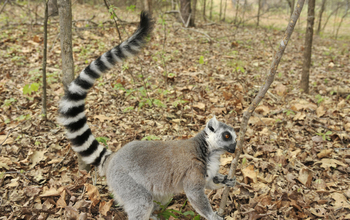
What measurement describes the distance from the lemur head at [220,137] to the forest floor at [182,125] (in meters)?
0.98

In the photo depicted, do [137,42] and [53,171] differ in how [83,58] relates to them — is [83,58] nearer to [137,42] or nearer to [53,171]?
[53,171]

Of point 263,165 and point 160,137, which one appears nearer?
point 263,165

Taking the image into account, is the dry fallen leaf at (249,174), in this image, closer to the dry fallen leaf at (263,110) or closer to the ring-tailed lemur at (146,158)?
the ring-tailed lemur at (146,158)

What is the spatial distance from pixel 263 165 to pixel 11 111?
5.40 m

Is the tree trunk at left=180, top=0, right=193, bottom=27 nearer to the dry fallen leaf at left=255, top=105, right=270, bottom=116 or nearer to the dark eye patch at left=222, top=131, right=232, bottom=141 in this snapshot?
the dry fallen leaf at left=255, top=105, right=270, bottom=116

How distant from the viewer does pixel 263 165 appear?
4070 mm

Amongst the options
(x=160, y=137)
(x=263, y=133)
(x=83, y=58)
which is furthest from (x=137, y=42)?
(x=83, y=58)

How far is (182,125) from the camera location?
5.22m

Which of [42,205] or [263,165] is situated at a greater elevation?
[263,165]

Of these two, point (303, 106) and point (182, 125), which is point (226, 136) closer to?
point (182, 125)

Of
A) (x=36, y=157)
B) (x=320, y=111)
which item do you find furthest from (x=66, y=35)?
(x=320, y=111)

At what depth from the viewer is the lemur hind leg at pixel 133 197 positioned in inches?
123

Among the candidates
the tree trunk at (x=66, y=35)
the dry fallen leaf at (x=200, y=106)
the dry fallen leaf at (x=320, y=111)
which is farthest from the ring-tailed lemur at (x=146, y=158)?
the dry fallen leaf at (x=320, y=111)

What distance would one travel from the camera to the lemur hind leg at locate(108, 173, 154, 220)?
3.12 metres
